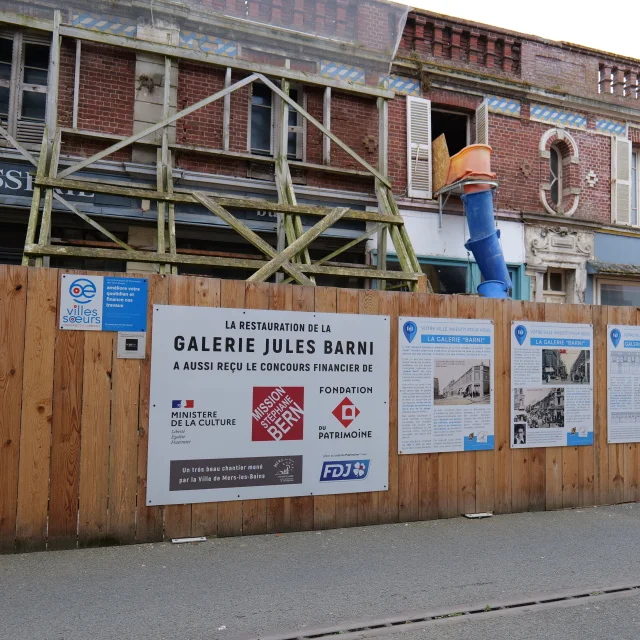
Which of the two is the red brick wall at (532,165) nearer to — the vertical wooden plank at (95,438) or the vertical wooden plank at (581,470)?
the vertical wooden plank at (581,470)

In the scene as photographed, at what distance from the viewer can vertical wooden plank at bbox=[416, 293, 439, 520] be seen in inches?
267

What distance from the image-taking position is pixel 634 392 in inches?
313

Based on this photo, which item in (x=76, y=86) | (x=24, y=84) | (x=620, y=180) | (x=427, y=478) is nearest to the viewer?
(x=427, y=478)

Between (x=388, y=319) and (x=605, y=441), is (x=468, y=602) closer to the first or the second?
(x=388, y=319)

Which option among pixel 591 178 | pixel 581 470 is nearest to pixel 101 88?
pixel 581 470

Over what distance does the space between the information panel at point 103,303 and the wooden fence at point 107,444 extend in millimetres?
77

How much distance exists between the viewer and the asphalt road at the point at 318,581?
13.7ft

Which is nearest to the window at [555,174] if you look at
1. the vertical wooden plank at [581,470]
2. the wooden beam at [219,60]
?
the wooden beam at [219,60]

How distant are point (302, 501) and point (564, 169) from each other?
11267 mm

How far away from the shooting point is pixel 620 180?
49.3 ft

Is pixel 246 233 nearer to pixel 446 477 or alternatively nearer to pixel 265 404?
pixel 265 404

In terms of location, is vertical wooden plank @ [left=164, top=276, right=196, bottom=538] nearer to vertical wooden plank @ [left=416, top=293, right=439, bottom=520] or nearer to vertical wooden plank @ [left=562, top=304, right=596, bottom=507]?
vertical wooden plank @ [left=416, top=293, right=439, bottom=520]

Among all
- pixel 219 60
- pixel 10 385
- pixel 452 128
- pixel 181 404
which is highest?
pixel 452 128

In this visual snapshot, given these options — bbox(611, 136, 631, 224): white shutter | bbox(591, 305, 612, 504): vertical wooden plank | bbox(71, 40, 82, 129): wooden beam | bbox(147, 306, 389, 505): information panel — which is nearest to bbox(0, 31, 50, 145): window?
bbox(71, 40, 82, 129): wooden beam
